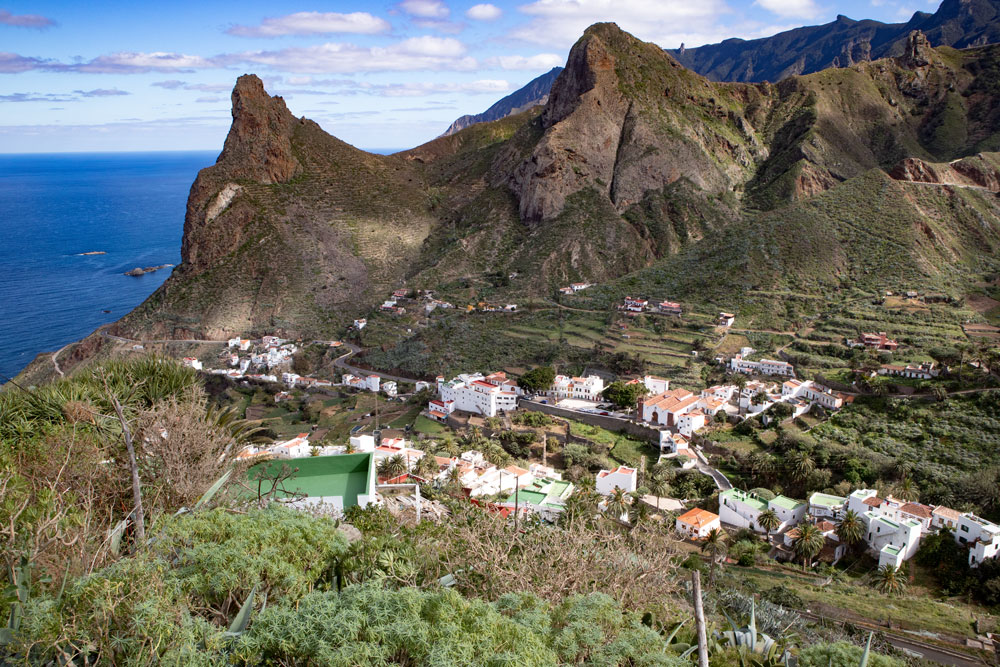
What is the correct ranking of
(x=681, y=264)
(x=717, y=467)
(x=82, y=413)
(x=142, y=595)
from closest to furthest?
1. (x=142, y=595)
2. (x=82, y=413)
3. (x=717, y=467)
4. (x=681, y=264)

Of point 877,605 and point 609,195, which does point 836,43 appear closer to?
point 609,195

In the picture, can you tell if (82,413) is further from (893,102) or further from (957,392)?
(893,102)

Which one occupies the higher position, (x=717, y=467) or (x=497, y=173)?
(x=497, y=173)

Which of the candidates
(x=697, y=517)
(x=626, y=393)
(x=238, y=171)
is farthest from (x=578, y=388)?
(x=238, y=171)

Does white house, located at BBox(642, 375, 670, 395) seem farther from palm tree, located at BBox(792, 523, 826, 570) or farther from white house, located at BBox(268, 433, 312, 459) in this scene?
white house, located at BBox(268, 433, 312, 459)

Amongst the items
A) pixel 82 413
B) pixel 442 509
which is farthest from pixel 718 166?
pixel 82 413

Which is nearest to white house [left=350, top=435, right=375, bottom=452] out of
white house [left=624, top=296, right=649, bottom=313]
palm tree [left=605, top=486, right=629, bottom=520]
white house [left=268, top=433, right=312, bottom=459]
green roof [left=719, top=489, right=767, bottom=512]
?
white house [left=268, top=433, right=312, bottom=459]

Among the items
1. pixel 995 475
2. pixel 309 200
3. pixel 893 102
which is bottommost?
pixel 995 475
